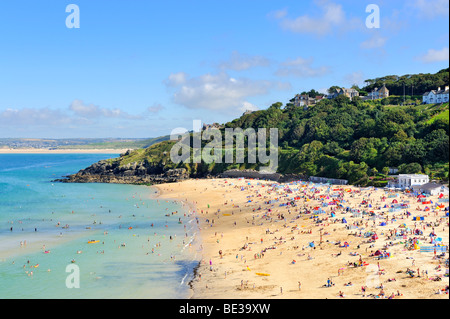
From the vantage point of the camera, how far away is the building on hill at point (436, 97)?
8235 centimetres

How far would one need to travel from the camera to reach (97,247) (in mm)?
32219

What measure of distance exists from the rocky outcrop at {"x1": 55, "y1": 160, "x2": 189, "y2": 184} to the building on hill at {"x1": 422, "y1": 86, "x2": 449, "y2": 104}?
191ft

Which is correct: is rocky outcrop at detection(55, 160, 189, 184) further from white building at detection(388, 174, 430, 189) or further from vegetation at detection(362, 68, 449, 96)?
vegetation at detection(362, 68, 449, 96)

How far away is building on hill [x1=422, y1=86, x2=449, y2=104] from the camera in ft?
270

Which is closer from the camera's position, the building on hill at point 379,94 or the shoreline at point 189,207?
the shoreline at point 189,207

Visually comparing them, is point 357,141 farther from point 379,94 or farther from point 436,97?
point 379,94

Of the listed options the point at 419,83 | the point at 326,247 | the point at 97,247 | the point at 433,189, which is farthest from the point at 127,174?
the point at 419,83

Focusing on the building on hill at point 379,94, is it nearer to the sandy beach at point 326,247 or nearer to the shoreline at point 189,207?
the sandy beach at point 326,247

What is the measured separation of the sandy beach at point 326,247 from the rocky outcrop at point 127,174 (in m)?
34.0

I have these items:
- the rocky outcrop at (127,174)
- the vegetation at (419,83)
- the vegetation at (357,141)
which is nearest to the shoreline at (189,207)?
the rocky outcrop at (127,174)

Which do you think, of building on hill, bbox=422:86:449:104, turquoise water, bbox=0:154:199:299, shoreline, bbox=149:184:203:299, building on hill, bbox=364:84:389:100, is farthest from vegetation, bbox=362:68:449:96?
turquoise water, bbox=0:154:199:299

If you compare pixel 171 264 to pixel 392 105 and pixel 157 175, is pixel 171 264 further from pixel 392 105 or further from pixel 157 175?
pixel 392 105

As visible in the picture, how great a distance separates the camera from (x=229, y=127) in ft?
373
